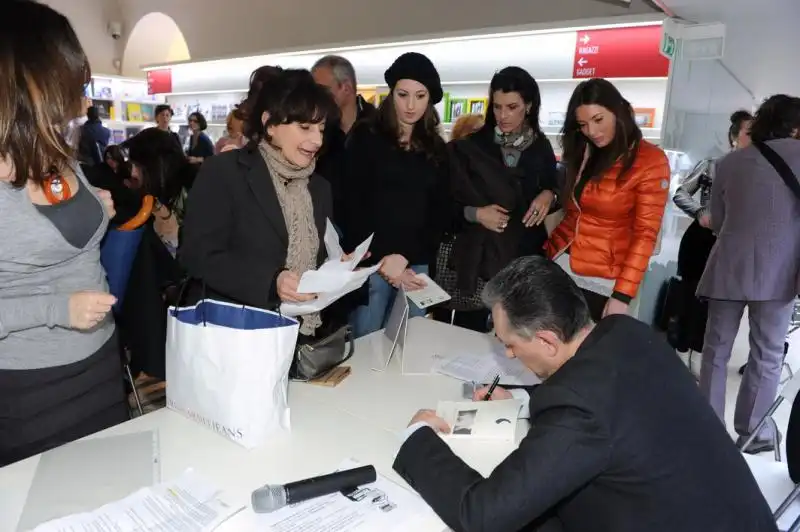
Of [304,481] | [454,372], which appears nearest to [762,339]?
[454,372]

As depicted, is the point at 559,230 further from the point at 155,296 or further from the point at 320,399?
the point at 155,296

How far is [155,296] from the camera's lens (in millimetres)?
1927

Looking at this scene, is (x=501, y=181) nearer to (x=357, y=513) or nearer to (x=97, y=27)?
(x=357, y=513)

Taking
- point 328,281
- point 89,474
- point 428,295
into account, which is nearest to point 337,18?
point 428,295

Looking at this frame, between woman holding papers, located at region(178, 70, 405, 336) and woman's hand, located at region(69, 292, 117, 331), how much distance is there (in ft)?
1.22

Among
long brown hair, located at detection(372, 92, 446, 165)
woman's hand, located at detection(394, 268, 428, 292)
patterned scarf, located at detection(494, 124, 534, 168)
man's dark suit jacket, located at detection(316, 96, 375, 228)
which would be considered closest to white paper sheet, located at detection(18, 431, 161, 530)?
woman's hand, located at detection(394, 268, 428, 292)

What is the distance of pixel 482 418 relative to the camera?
4.53 feet

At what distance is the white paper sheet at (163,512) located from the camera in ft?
3.22

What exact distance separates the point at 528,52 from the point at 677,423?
3.53m

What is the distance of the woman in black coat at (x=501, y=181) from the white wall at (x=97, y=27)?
28.1 ft

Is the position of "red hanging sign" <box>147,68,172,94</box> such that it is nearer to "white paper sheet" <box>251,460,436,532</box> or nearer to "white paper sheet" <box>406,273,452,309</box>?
"white paper sheet" <box>406,273,452,309</box>

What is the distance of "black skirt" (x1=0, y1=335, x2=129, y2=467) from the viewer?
1242 mm

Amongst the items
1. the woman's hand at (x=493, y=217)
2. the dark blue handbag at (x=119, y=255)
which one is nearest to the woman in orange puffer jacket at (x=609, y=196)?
the woman's hand at (x=493, y=217)

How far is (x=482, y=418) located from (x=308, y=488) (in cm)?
47
